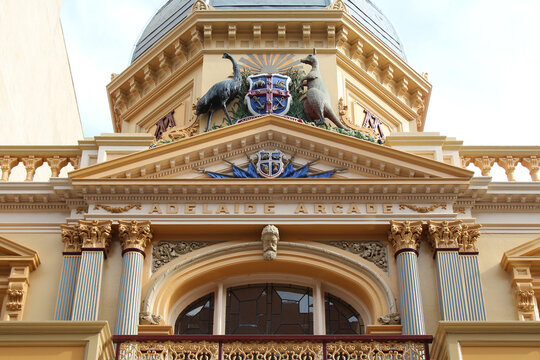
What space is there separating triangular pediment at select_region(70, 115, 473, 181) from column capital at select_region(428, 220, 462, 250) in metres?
1.06

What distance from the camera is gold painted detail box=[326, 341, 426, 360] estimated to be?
653 inches

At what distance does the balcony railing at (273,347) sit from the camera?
54.4ft

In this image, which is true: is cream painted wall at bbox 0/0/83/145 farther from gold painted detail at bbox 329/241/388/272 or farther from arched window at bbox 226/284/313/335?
gold painted detail at bbox 329/241/388/272

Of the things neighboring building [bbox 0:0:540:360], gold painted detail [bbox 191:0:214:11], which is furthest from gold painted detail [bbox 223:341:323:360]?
gold painted detail [bbox 191:0:214:11]

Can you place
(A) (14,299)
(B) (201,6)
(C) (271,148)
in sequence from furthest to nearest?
(B) (201,6) → (C) (271,148) → (A) (14,299)

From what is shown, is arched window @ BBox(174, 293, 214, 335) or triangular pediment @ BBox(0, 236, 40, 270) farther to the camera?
arched window @ BBox(174, 293, 214, 335)

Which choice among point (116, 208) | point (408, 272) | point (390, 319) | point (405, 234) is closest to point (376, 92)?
point (405, 234)

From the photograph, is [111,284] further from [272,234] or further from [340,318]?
[340,318]

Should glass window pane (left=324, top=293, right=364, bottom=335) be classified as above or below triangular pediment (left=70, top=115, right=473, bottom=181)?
below

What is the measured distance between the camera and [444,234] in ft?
65.9

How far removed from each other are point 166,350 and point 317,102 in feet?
29.0

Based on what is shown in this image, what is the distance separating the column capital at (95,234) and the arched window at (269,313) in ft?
6.76

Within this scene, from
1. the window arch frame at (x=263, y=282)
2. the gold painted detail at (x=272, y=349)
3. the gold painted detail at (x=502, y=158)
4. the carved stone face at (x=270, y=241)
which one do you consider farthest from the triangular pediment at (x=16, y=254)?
the gold painted detail at (x=502, y=158)

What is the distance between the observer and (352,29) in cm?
2688
